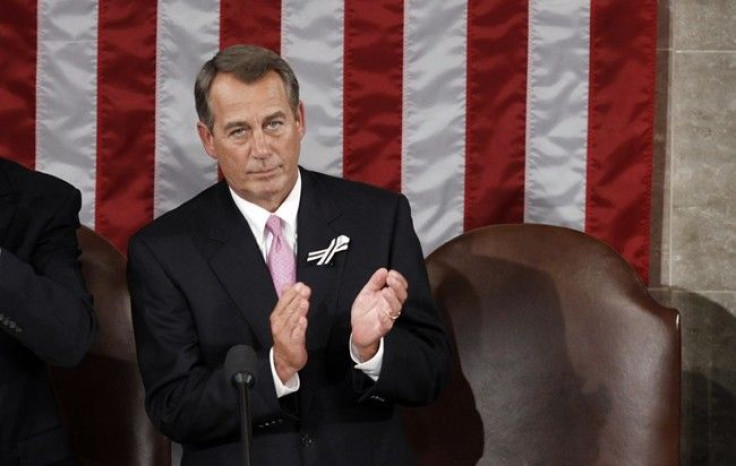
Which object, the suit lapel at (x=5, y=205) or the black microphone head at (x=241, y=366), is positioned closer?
the black microphone head at (x=241, y=366)

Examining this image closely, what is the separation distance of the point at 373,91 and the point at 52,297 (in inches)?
54.7

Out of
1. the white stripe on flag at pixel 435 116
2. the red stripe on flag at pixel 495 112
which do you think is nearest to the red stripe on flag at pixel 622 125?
the red stripe on flag at pixel 495 112

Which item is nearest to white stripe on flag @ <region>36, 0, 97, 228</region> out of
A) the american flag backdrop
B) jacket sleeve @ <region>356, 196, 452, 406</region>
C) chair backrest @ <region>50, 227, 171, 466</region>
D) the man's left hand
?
the american flag backdrop

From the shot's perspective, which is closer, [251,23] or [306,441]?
[306,441]

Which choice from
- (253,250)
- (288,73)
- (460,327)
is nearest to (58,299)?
(253,250)

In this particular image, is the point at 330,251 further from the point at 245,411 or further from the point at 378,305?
the point at 245,411

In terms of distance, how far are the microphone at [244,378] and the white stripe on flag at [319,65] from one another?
5.41 ft

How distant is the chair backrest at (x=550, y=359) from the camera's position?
3381 mm

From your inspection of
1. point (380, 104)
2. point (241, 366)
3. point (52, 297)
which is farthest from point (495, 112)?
point (241, 366)

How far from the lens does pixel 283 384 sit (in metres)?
2.71

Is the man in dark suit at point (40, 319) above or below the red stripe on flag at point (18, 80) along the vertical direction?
below

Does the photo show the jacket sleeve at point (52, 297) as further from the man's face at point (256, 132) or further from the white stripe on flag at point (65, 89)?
the white stripe on flag at point (65, 89)

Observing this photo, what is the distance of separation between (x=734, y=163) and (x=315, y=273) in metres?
1.47

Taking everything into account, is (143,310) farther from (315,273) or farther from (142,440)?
(142,440)
